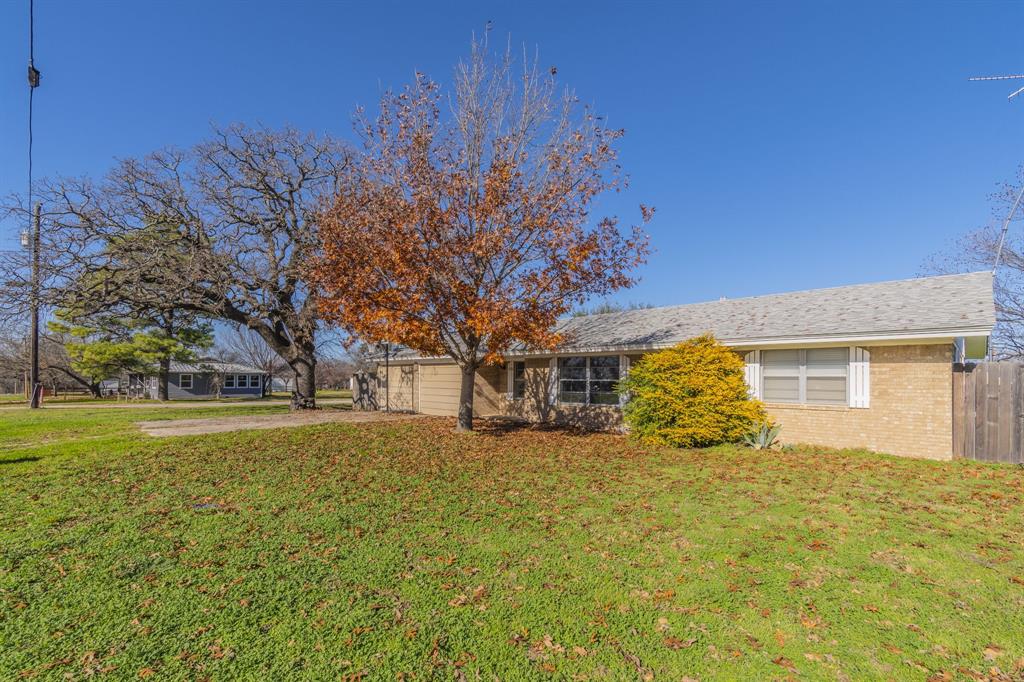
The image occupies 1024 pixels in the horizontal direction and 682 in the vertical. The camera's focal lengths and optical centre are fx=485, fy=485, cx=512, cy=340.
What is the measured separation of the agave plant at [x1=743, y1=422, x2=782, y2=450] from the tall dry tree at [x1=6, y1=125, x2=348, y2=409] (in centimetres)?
1371

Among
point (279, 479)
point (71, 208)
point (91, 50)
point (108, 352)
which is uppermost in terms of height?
point (91, 50)

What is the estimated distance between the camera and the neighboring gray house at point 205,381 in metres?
39.1

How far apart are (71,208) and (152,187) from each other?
2595 millimetres

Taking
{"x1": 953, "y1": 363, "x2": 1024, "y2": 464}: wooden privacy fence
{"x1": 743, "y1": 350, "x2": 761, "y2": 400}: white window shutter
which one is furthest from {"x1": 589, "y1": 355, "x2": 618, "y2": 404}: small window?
{"x1": 953, "y1": 363, "x2": 1024, "y2": 464}: wooden privacy fence

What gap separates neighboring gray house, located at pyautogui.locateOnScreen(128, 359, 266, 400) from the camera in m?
39.1

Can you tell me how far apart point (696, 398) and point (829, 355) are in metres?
2.95

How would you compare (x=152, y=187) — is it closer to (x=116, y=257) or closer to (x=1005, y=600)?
(x=116, y=257)

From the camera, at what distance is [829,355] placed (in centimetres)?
1066

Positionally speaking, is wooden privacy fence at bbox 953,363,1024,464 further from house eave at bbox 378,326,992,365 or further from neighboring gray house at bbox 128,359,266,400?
neighboring gray house at bbox 128,359,266,400

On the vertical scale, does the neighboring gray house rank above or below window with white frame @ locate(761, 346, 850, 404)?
below

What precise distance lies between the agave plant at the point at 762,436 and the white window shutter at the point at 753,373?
0.82m

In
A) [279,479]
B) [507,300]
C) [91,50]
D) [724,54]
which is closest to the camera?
[279,479]

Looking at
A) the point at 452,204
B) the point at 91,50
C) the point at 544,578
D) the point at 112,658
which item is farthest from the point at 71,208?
the point at 544,578

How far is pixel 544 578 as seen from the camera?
13.9 ft
